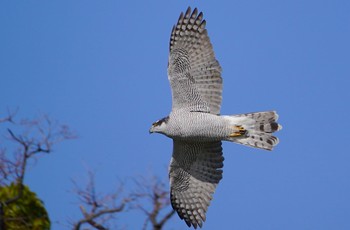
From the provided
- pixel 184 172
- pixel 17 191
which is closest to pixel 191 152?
pixel 184 172

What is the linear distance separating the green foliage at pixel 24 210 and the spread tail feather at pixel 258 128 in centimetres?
291

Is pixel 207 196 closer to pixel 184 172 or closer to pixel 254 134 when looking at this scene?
pixel 184 172

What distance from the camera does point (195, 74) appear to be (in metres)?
11.5

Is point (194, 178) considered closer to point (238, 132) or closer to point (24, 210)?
point (238, 132)

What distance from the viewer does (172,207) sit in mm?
12078

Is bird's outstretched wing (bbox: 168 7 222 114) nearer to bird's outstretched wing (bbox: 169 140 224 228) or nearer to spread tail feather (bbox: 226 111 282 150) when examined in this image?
spread tail feather (bbox: 226 111 282 150)

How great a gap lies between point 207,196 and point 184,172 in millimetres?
473

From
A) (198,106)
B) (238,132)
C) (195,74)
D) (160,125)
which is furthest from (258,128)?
(160,125)

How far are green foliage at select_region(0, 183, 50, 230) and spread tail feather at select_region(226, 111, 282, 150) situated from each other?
2.91 metres

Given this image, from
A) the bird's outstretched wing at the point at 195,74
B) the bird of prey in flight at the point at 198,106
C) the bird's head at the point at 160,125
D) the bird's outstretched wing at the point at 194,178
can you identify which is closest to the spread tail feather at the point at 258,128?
the bird of prey in flight at the point at 198,106

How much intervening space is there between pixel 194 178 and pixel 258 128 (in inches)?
48.3

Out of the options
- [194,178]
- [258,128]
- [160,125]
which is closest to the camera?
[160,125]

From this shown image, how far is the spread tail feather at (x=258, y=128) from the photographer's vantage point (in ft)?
37.9

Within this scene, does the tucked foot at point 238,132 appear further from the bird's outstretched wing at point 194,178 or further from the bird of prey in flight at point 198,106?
the bird's outstretched wing at point 194,178
